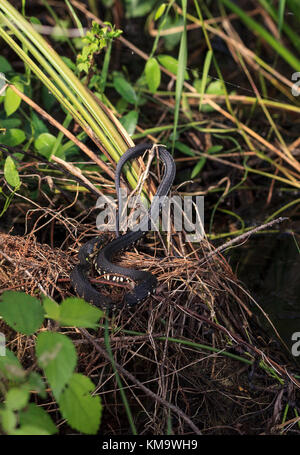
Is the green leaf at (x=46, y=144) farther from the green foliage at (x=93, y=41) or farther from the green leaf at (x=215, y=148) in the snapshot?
the green leaf at (x=215, y=148)

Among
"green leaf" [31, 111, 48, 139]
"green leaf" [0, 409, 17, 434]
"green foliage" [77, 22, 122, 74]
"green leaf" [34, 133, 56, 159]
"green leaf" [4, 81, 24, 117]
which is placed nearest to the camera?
"green leaf" [0, 409, 17, 434]

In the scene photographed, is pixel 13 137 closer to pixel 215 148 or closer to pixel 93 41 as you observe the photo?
pixel 93 41

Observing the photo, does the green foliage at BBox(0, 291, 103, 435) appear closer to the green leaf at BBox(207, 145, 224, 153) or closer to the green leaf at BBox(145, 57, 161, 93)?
the green leaf at BBox(145, 57, 161, 93)

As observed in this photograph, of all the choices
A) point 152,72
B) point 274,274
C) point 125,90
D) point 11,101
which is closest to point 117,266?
point 274,274

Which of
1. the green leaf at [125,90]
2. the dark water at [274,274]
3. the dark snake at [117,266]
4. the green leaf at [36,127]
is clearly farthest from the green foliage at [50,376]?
the green leaf at [125,90]

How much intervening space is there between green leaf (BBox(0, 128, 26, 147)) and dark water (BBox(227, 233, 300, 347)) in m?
1.45

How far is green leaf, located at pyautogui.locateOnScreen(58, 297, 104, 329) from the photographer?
5.05 ft

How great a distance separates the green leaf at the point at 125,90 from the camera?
139 inches

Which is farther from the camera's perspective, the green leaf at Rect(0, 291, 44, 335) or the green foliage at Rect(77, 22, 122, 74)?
the green foliage at Rect(77, 22, 122, 74)

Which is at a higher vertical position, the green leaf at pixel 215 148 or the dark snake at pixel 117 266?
the green leaf at pixel 215 148

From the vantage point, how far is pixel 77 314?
1545 millimetres

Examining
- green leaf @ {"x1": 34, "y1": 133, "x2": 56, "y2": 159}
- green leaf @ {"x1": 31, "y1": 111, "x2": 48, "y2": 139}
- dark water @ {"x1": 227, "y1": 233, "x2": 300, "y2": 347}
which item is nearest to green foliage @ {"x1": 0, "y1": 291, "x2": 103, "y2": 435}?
dark water @ {"x1": 227, "y1": 233, "x2": 300, "y2": 347}

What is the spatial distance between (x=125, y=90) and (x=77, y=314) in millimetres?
2370
